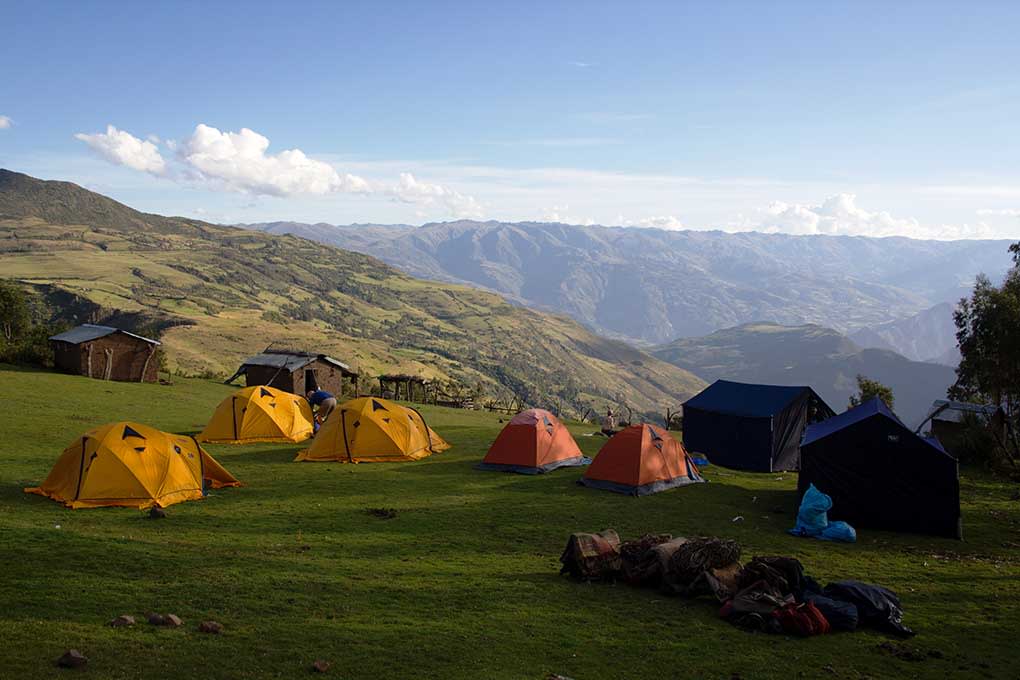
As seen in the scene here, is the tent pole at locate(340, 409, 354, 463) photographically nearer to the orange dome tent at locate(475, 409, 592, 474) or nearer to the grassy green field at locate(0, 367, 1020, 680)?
the grassy green field at locate(0, 367, 1020, 680)

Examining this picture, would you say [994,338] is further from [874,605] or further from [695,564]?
→ [695,564]

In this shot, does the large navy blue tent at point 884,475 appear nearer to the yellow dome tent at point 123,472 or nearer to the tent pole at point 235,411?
the yellow dome tent at point 123,472

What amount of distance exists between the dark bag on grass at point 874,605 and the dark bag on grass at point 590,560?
358cm

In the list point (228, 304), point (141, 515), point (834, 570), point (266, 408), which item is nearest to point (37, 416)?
point (266, 408)

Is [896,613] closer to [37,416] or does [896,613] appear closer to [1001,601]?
[1001,601]

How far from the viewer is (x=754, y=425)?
95.0ft

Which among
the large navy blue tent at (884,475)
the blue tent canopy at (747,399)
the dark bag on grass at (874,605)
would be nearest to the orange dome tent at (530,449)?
the blue tent canopy at (747,399)

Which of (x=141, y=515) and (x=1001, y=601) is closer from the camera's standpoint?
(x=1001, y=601)

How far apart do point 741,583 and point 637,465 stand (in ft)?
31.1

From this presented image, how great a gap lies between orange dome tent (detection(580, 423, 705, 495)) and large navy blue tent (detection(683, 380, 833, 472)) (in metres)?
7.63

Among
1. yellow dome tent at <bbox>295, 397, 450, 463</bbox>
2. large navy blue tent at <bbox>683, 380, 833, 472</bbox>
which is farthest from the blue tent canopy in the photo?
yellow dome tent at <bbox>295, 397, 450, 463</bbox>

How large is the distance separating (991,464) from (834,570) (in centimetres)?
2235

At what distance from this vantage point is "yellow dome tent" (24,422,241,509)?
54.8 ft

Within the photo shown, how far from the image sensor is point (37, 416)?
27.9 metres
